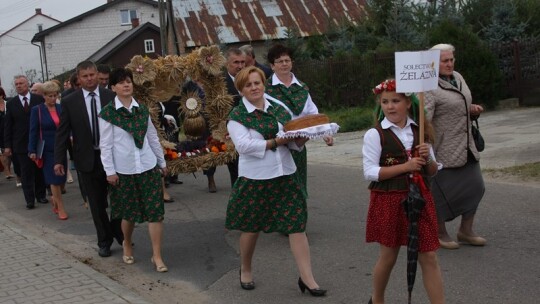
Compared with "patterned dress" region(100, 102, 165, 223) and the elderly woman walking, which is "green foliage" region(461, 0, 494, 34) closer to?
the elderly woman walking

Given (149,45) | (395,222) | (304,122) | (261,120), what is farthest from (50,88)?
(149,45)

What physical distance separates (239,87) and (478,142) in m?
2.38

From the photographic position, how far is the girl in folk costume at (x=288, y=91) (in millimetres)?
6539

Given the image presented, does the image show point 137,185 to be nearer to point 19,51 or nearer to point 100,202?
point 100,202

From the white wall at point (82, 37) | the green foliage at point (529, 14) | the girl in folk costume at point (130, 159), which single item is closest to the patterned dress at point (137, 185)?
the girl in folk costume at point (130, 159)

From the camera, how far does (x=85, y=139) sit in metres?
7.14

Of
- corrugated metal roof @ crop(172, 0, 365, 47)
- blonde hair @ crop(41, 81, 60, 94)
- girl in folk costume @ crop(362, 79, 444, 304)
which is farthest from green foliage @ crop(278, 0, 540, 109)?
girl in folk costume @ crop(362, 79, 444, 304)

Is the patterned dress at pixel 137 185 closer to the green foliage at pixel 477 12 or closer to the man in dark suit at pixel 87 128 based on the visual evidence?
the man in dark suit at pixel 87 128

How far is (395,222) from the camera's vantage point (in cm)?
455

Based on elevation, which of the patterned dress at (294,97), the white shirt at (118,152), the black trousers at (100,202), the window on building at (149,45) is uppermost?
the window on building at (149,45)

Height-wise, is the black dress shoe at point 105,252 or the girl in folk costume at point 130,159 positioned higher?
the girl in folk costume at point 130,159

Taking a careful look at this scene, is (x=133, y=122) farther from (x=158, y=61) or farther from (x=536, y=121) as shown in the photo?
(x=536, y=121)

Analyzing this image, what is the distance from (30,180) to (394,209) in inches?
323

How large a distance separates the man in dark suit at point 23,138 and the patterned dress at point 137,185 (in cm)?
518
